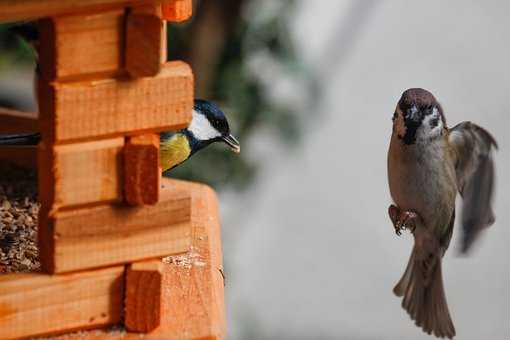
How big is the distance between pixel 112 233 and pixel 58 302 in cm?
19

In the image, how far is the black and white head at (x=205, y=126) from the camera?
313cm

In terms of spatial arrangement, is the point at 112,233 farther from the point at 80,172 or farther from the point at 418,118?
the point at 418,118

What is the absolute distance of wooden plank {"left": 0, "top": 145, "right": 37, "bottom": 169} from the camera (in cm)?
315

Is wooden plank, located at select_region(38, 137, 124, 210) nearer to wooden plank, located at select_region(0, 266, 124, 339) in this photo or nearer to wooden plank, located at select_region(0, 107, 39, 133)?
wooden plank, located at select_region(0, 266, 124, 339)

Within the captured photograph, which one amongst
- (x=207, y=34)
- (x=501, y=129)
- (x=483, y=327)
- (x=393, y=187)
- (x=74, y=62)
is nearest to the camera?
(x=74, y=62)

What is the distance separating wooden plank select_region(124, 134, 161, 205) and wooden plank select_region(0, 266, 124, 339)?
0.64ft

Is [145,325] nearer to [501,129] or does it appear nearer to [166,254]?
[166,254]

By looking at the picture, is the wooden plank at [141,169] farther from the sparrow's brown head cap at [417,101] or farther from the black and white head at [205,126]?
the black and white head at [205,126]

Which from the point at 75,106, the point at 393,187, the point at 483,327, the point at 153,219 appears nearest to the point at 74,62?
the point at 75,106

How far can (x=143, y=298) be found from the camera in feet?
7.56

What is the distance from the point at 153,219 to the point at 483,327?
13.5 ft

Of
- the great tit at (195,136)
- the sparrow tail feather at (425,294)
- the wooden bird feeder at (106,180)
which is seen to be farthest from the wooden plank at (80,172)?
the sparrow tail feather at (425,294)

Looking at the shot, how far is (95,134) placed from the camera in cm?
215

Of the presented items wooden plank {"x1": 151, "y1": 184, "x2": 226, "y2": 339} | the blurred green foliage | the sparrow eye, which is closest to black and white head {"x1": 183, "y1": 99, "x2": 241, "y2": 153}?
wooden plank {"x1": 151, "y1": 184, "x2": 226, "y2": 339}
